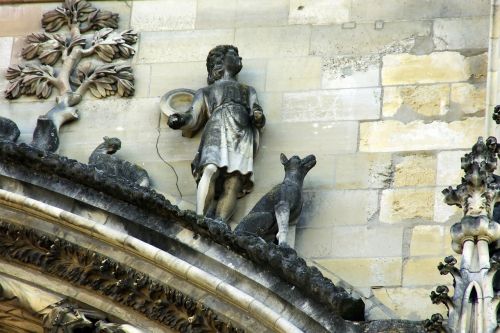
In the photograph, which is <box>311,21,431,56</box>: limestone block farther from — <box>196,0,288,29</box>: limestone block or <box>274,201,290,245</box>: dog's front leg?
<box>274,201,290,245</box>: dog's front leg

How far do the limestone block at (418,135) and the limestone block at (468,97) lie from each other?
0.10 meters

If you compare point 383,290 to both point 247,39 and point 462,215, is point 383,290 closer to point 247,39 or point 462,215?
point 462,215

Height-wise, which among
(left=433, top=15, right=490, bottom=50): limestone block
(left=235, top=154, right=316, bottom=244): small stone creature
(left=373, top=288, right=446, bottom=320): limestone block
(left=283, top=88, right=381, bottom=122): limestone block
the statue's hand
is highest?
(left=433, top=15, right=490, bottom=50): limestone block

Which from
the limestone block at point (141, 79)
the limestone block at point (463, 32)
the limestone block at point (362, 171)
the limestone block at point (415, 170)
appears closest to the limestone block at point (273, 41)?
the limestone block at point (141, 79)

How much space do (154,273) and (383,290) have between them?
155 centimetres

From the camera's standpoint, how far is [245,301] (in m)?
20.2

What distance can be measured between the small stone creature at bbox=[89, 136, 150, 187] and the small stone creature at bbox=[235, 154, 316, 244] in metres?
0.91

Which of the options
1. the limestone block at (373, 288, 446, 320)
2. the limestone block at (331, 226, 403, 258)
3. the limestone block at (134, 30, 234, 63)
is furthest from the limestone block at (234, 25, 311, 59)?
A: the limestone block at (373, 288, 446, 320)

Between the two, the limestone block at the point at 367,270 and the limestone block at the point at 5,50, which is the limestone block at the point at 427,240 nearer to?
the limestone block at the point at 367,270

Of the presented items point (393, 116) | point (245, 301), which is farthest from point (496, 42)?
point (245, 301)

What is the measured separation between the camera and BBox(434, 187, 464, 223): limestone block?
2084 cm

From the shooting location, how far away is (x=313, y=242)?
826 inches

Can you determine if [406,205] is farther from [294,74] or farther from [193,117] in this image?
[193,117]

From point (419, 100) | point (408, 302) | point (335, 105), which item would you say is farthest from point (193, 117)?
point (408, 302)
